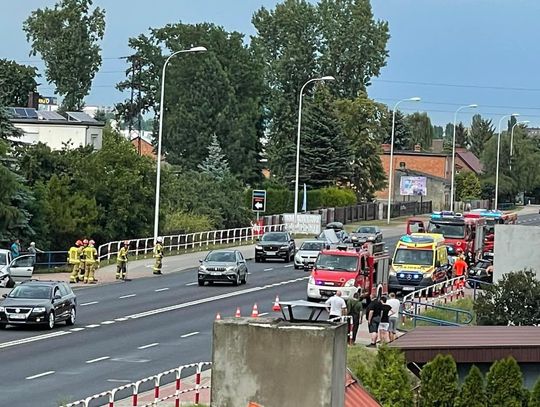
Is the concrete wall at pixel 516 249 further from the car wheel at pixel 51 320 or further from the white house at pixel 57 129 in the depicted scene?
the white house at pixel 57 129

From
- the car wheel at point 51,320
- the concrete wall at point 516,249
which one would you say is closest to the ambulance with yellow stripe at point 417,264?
the concrete wall at point 516,249

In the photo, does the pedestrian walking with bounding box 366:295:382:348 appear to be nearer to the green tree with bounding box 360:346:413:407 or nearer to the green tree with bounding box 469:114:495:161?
the green tree with bounding box 360:346:413:407

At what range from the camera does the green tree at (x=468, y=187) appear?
133 m

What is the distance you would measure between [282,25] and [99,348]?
103191 millimetres

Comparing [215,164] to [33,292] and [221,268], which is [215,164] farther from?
[33,292]

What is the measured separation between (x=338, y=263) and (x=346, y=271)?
52 centimetres

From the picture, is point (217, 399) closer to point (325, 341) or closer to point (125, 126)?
point (325, 341)

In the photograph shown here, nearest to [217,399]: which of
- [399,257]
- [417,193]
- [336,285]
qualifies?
[336,285]

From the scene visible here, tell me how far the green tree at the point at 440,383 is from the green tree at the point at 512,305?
14.0m

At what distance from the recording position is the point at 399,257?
49.8 meters

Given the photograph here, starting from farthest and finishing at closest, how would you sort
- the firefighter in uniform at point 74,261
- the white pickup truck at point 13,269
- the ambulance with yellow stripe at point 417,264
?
1. the ambulance with yellow stripe at point 417,264
2. the firefighter in uniform at point 74,261
3. the white pickup truck at point 13,269

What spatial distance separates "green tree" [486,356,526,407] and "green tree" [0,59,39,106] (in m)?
97.4

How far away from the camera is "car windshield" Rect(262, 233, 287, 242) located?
62719mm

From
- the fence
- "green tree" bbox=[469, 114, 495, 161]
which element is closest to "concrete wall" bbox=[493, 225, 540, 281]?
the fence
